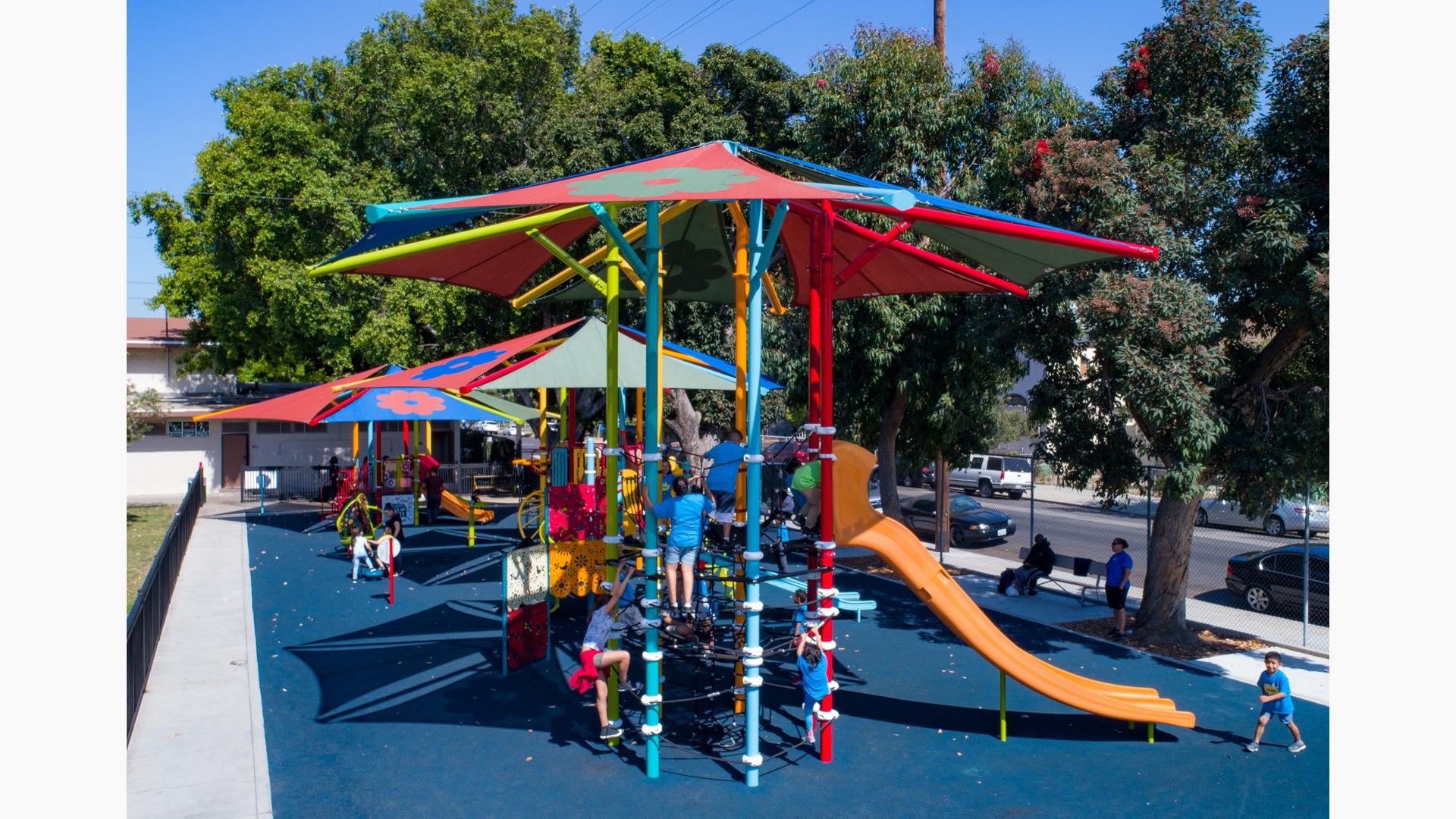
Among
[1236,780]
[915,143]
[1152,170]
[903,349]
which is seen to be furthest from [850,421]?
[1236,780]

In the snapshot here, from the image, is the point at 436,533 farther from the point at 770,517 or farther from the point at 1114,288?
the point at 1114,288

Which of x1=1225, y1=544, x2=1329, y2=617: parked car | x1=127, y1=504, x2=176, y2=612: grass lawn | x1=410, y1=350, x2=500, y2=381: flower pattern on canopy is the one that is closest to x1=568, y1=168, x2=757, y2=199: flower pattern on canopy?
x1=410, y1=350, x2=500, y2=381: flower pattern on canopy

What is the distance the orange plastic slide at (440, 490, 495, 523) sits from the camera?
2508 centimetres

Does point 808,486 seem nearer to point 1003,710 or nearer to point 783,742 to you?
point 783,742

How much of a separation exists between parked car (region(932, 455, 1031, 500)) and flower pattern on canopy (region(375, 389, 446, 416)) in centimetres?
2308

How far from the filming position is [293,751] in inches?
340

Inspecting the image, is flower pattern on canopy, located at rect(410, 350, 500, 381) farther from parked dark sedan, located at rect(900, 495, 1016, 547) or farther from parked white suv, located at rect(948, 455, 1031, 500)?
parked white suv, located at rect(948, 455, 1031, 500)

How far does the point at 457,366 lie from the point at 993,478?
27.5 m

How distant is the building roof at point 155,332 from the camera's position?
32.8 meters

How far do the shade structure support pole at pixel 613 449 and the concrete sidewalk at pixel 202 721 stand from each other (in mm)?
3012

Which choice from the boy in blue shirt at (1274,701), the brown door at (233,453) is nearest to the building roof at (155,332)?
the brown door at (233,453)

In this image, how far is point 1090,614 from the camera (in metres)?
14.8

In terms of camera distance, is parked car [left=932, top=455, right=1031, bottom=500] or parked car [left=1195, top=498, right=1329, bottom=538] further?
parked car [left=932, top=455, right=1031, bottom=500]

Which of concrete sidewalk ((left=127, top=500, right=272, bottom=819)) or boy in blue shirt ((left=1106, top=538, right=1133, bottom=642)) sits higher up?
boy in blue shirt ((left=1106, top=538, right=1133, bottom=642))
